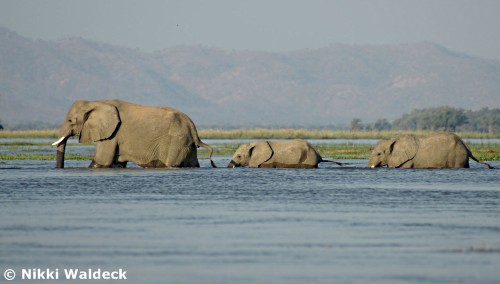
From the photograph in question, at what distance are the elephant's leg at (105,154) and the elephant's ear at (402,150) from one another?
9.65 m

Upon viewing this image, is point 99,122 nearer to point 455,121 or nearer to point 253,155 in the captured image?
point 253,155

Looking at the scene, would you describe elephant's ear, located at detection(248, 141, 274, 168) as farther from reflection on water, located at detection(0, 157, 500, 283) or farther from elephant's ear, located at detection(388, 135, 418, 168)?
reflection on water, located at detection(0, 157, 500, 283)

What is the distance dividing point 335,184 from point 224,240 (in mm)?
13516

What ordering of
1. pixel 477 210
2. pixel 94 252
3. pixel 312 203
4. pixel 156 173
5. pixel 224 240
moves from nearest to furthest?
pixel 94 252 → pixel 224 240 → pixel 477 210 → pixel 312 203 → pixel 156 173

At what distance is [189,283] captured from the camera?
14.7 metres

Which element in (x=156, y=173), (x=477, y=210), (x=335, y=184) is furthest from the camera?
(x=156, y=173)

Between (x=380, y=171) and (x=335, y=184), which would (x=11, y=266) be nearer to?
(x=335, y=184)

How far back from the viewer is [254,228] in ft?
66.9

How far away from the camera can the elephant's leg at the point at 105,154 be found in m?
36.8

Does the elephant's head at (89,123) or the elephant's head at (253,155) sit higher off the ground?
the elephant's head at (89,123)

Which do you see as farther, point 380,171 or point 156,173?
point 380,171

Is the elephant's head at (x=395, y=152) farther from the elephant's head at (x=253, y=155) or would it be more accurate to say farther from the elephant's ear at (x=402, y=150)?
the elephant's head at (x=253, y=155)

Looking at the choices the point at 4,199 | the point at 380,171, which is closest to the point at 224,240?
the point at 4,199

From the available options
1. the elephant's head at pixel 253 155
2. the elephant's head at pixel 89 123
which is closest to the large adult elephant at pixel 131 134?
the elephant's head at pixel 89 123
